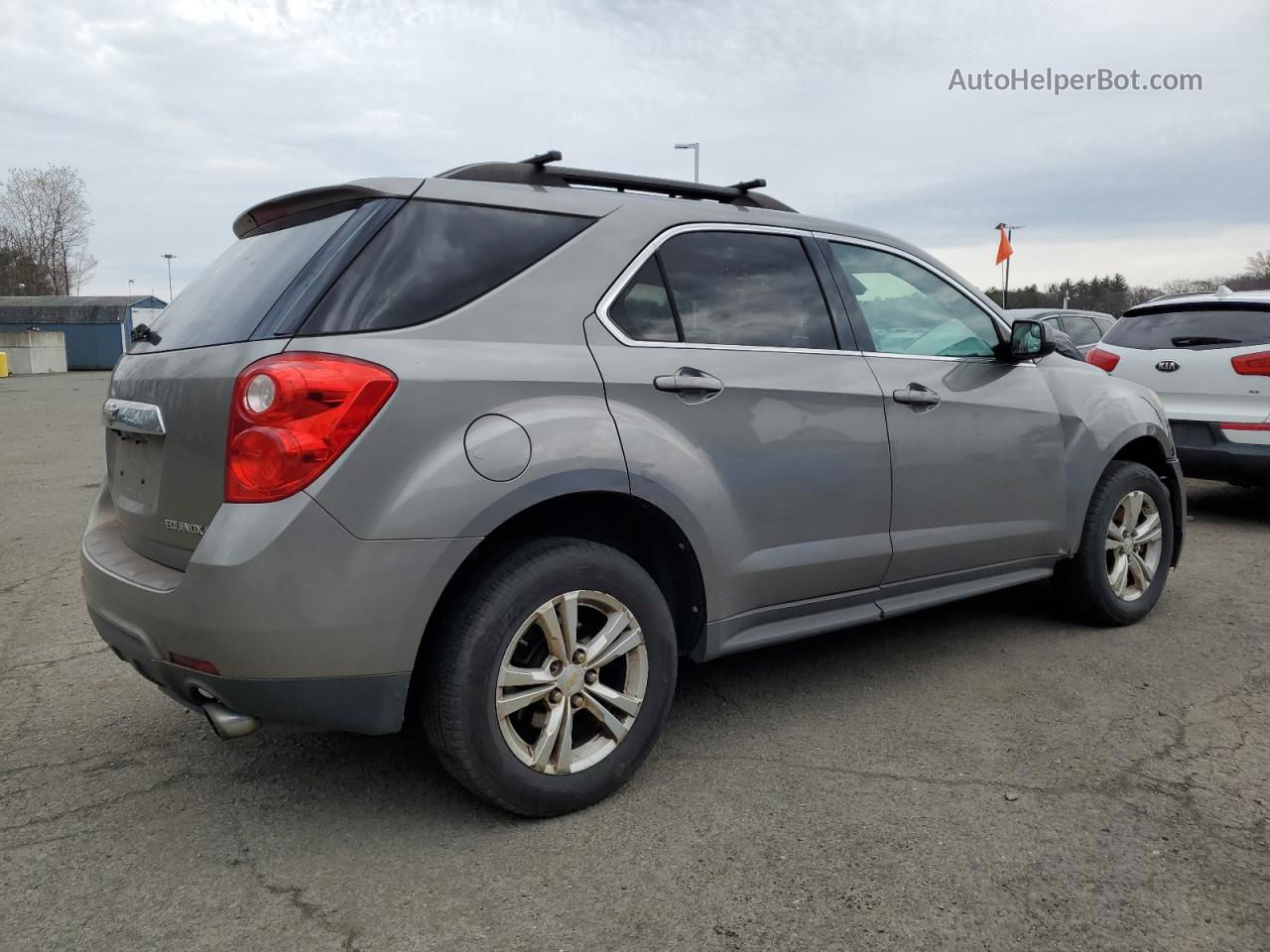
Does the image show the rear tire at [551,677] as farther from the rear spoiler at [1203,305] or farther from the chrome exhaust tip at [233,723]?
the rear spoiler at [1203,305]

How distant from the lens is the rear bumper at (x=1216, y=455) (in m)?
6.70

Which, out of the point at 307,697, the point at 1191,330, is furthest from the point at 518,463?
the point at 1191,330

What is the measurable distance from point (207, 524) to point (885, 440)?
2.19m

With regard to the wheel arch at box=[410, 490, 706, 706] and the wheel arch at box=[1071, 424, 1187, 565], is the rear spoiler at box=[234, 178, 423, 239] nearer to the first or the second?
the wheel arch at box=[410, 490, 706, 706]

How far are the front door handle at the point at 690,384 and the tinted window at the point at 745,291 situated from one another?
0.45 ft

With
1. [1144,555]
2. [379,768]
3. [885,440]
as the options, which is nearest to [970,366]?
[885,440]

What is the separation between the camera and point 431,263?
8.84 feet

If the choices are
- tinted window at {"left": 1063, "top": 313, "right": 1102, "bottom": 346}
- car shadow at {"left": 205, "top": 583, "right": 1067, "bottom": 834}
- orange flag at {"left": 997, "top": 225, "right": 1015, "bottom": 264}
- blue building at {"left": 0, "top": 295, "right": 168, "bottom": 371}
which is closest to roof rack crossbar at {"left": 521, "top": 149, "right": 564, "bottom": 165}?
car shadow at {"left": 205, "top": 583, "right": 1067, "bottom": 834}

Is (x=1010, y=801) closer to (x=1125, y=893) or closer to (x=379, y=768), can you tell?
(x=1125, y=893)

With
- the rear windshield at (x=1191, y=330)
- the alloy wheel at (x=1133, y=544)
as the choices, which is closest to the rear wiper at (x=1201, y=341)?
the rear windshield at (x=1191, y=330)

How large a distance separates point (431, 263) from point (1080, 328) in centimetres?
1476

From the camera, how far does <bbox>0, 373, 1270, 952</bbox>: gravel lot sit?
90.4 inches

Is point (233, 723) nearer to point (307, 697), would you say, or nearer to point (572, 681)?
point (307, 697)

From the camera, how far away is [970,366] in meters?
3.92
